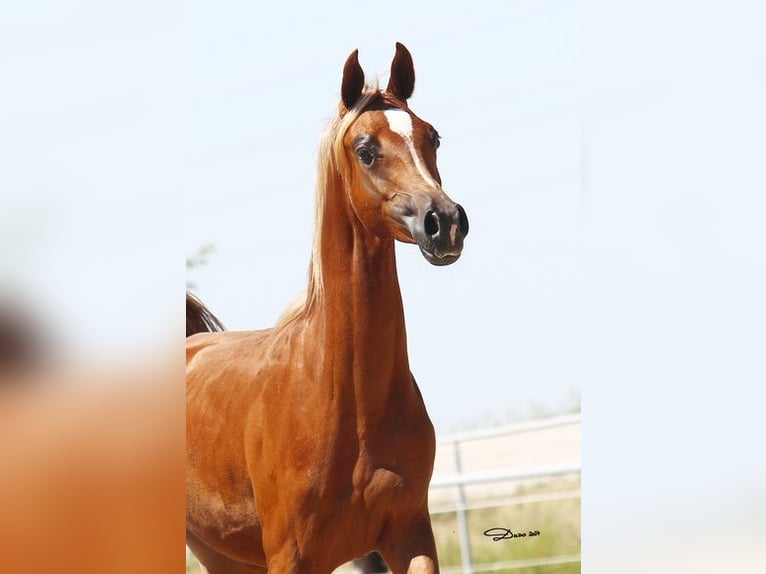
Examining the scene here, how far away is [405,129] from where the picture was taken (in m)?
2.30

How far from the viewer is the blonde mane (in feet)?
7.84

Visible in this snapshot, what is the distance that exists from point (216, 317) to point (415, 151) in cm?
155

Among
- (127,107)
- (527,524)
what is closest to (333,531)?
(127,107)

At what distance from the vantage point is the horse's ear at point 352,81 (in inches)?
94.3

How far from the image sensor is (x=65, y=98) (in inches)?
39.4

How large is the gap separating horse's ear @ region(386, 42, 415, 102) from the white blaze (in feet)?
0.58

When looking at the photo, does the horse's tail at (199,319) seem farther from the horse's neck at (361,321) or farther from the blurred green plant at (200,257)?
the horse's neck at (361,321)

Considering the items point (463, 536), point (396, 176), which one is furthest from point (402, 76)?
point (463, 536)

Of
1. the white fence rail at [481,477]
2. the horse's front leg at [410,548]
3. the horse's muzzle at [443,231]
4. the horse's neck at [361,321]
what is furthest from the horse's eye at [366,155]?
the white fence rail at [481,477]

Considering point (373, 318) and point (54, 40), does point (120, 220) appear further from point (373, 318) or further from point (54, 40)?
point (373, 318)

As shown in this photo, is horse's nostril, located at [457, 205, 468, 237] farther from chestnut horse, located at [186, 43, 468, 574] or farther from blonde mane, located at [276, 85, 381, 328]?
blonde mane, located at [276, 85, 381, 328]

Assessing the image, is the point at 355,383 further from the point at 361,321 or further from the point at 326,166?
the point at 326,166

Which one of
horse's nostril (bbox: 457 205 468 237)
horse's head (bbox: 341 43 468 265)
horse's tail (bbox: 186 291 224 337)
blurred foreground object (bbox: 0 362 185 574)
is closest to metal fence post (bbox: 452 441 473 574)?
horse's tail (bbox: 186 291 224 337)

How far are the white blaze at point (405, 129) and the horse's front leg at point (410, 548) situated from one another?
34.8 inches
